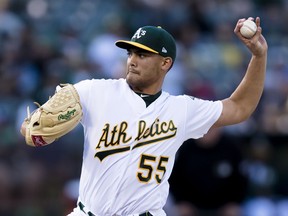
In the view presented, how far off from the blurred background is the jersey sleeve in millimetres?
3068

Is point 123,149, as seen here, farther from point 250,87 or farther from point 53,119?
point 250,87

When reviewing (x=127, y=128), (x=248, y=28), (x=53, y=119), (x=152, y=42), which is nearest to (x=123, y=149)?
(x=127, y=128)

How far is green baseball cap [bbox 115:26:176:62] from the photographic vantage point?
5.58 meters

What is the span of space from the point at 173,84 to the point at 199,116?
570 cm

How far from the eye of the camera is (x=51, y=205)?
31.2 ft

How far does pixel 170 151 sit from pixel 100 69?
19.8 feet

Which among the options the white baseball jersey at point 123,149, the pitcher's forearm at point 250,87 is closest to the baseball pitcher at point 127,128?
the white baseball jersey at point 123,149

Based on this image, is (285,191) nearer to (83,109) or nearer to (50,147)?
(50,147)

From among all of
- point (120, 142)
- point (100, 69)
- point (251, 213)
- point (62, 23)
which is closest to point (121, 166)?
point (120, 142)

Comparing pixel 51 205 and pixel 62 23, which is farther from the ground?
pixel 62 23

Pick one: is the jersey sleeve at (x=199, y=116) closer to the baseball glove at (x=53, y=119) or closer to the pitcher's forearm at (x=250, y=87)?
the pitcher's forearm at (x=250, y=87)

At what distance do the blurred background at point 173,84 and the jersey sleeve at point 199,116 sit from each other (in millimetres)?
3068

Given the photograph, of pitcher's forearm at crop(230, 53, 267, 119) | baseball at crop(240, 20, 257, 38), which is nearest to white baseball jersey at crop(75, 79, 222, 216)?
pitcher's forearm at crop(230, 53, 267, 119)

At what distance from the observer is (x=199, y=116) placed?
587 cm
